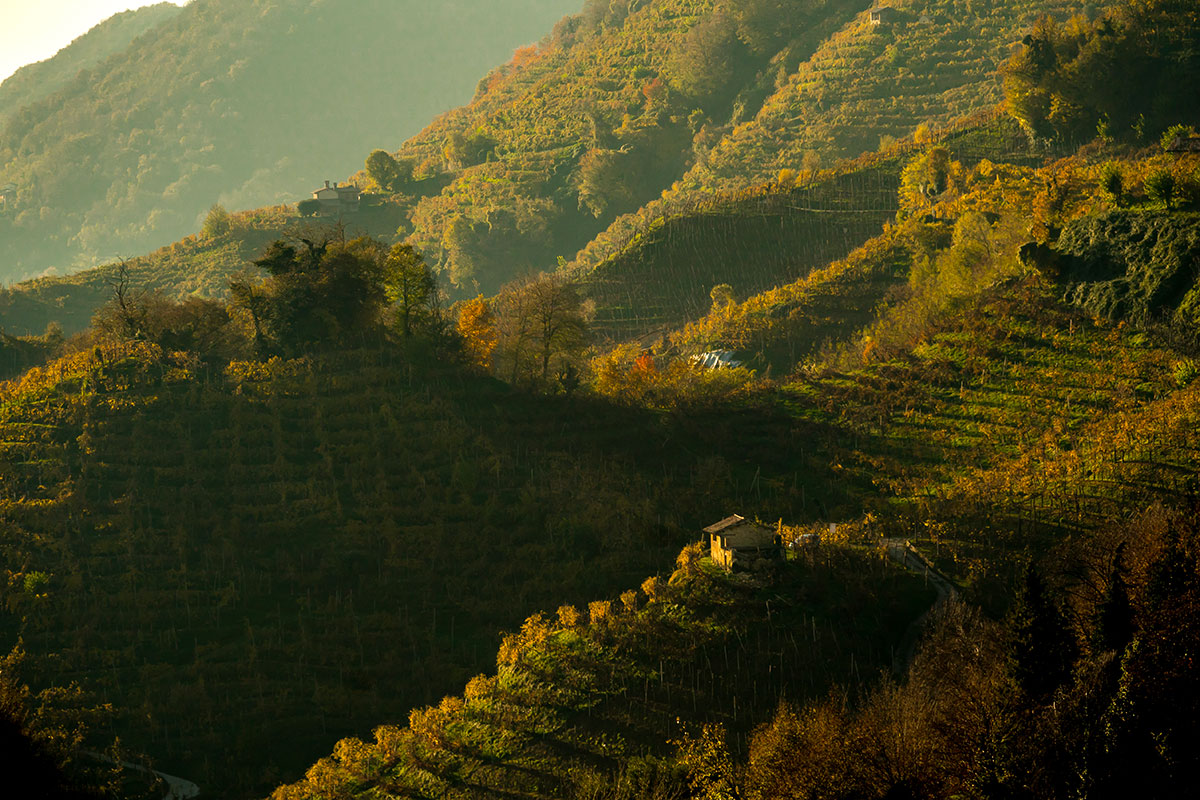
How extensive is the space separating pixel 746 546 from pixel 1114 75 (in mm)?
66422

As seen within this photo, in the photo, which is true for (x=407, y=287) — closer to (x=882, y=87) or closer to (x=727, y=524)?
(x=727, y=524)

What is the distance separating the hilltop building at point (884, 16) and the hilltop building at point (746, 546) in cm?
10744

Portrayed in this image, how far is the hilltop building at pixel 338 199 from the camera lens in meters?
140

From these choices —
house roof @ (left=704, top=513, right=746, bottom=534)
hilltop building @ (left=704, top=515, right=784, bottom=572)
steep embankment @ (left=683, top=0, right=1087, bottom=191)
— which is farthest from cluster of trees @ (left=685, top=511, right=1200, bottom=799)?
steep embankment @ (left=683, top=0, right=1087, bottom=191)

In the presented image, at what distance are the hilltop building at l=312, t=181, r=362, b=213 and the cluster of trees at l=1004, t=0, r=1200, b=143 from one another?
76.6 m

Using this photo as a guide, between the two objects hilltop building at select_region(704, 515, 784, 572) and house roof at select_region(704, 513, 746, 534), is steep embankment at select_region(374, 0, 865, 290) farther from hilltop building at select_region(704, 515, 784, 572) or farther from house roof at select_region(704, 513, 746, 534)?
hilltop building at select_region(704, 515, 784, 572)

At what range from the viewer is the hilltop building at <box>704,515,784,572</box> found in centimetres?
4972

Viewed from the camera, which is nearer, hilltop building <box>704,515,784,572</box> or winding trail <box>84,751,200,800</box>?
winding trail <box>84,751,200,800</box>

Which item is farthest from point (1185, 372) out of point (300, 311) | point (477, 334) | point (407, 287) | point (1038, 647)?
point (300, 311)

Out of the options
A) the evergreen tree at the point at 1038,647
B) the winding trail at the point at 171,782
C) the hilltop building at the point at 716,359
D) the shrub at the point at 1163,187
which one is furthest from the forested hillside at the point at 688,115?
the winding trail at the point at 171,782

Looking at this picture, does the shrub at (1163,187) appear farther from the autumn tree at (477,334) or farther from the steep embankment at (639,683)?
the autumn tree at (477,334)

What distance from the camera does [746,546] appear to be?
163 ft

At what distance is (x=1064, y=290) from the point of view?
72000 millimetres

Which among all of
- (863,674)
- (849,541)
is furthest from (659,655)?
(849,541)
